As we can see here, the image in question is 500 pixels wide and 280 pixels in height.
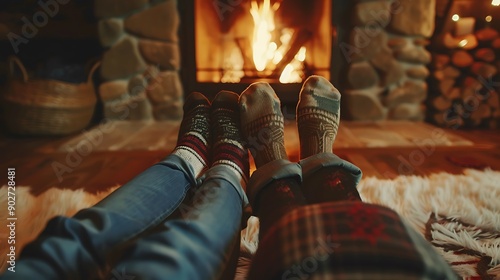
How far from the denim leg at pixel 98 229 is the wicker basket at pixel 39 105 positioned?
1263 millimetres

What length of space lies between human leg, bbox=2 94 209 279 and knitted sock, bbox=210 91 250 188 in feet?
0.45

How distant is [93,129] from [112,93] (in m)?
0.20

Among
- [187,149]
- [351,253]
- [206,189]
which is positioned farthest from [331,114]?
[351,253]

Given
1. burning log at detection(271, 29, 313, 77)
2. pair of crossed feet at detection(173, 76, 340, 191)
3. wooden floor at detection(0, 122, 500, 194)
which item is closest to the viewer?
pair of crossed feet at detection(173, 76, 340, 191)

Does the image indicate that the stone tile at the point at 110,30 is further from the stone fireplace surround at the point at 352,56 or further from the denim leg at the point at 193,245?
the denim leg at the point at 193,245

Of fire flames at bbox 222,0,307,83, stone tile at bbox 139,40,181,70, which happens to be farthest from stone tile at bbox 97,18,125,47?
fire flames at bbox 222,0,307,83

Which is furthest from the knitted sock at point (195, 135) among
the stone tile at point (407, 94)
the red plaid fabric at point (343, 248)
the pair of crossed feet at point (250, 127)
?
the stone tile at point (407, 94)

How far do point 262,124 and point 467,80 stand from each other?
4.43 feet

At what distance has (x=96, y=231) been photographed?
1.77 feet

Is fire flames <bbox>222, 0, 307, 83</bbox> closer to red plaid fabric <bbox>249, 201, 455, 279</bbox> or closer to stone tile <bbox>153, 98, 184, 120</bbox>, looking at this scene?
stone tile <bbox>153, 98, 184, 120</bbox>

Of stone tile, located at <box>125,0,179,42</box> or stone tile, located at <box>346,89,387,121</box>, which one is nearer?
stone tile, located at <box>125,0,179,42</box>

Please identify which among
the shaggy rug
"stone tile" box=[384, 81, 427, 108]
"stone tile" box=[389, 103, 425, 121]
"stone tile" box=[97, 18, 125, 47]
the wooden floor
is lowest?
the wooden floor

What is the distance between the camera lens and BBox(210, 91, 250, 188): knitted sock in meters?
0.90

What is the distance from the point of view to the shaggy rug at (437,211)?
82cm
